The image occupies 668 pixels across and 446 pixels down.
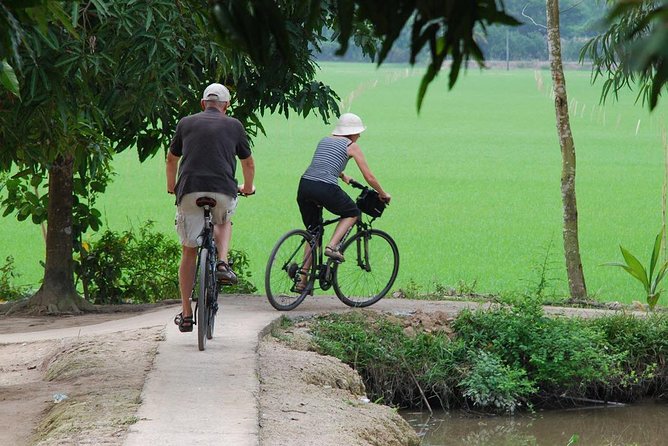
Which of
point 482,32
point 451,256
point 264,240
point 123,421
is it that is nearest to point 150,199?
point 264,240

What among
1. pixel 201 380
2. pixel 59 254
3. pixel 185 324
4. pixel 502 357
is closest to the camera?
pixel 201 380

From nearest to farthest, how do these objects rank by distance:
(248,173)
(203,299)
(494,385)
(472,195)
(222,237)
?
(203,299)
(222,237)
(248,173)
(494,385)
(472,195)

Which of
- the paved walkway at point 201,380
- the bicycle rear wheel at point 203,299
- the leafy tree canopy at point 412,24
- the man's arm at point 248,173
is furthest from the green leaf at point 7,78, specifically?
the man's arm at point 248,173

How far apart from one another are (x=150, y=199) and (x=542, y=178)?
12.0 m

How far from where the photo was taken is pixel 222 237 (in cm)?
859

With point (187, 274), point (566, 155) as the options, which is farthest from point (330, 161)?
point (566, 155)

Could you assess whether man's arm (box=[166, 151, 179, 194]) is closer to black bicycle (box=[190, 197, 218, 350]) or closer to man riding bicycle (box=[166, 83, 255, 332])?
man riding bicycle (box=[166, 83, 255, 332])

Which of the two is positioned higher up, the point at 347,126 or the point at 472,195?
the point at 347,126

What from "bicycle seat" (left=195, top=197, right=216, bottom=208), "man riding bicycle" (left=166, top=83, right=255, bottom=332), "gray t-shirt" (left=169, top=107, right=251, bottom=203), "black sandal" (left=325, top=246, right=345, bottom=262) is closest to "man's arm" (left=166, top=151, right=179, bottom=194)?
"man riding bicycle" (left=166, top=83, right=255, bottom=332)

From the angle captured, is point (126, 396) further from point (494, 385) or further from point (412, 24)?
point (412, 24)

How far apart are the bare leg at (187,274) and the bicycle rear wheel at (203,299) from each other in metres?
0.19

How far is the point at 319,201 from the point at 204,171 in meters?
2.60

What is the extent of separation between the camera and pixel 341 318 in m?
10.4

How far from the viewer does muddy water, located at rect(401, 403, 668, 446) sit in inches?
365
